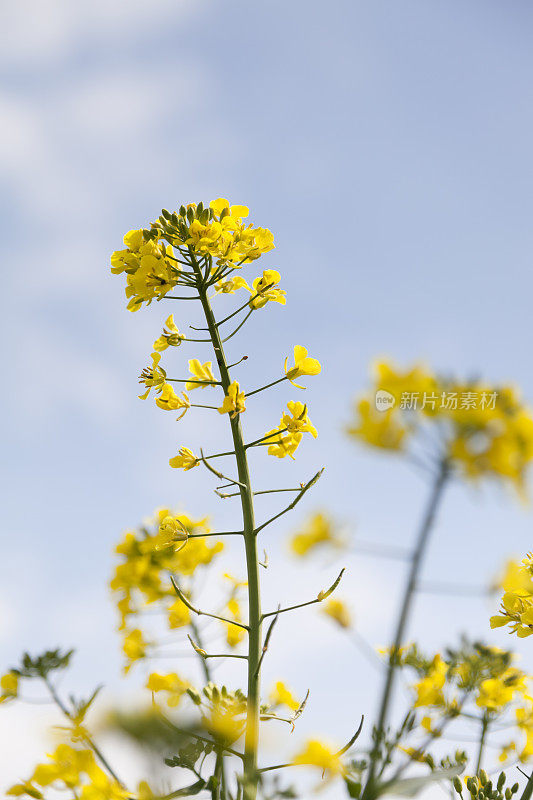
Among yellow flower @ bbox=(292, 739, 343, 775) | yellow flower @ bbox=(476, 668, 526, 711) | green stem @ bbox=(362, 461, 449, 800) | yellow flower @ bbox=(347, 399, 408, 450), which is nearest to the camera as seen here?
green stem @ bbox=(362, 461, 449, 800)

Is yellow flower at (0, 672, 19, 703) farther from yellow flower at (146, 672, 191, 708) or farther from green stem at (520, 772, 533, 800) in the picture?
green stem at (520, 772, 533, 800)

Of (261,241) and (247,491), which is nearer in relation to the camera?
(247,491)

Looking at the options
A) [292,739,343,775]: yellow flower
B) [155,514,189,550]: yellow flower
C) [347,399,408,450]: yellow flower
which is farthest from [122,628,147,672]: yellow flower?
[347,399,408,450]: yellow flower

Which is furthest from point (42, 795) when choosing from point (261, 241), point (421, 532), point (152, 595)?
point (261, 241)

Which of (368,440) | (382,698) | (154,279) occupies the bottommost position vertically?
(382,698)

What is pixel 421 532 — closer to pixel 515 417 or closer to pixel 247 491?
pixel 515 417

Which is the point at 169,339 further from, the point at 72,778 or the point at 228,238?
the point at 72,778

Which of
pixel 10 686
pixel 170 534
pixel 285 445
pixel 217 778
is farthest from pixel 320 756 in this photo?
pixel 10 686
